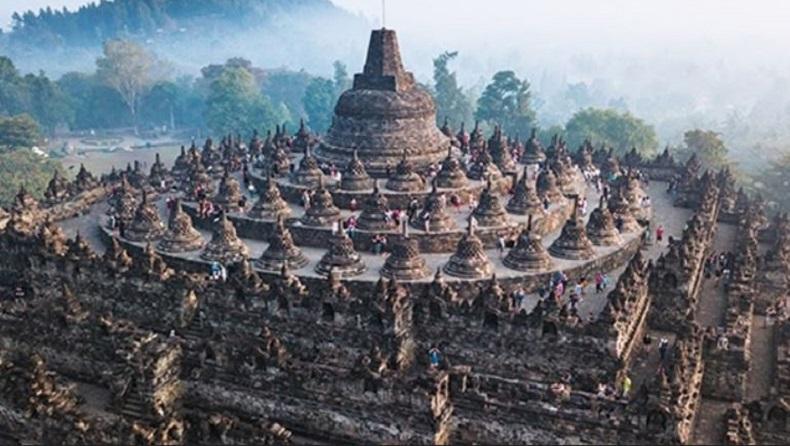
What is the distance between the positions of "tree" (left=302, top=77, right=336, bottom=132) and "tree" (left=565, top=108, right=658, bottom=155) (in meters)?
37.3

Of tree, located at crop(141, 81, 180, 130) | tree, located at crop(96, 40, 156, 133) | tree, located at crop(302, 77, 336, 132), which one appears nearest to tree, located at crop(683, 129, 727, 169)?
tree, located at crop(302, 77, 336, 132)

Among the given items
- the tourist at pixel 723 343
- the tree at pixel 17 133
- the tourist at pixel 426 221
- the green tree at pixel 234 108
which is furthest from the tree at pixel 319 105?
the tourist at pixel 723 343

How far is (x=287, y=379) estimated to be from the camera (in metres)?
19.3

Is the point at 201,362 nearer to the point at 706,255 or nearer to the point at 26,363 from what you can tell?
the point at 26,363

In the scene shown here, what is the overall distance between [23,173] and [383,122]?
109 feet

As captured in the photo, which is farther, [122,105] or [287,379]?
[122,105]

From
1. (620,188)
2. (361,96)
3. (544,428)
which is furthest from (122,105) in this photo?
(544,428)

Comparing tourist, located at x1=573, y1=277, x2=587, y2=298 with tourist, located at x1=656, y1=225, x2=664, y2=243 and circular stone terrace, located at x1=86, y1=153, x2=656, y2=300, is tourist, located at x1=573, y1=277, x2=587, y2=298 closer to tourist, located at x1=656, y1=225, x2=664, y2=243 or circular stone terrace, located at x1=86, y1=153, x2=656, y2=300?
circular stone terrace, located at x1=86, y1=153, x2=656, y2=300

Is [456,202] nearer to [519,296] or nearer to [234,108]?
[519,296]

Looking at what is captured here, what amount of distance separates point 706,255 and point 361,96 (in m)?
16.1

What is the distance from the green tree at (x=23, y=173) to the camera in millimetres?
54406

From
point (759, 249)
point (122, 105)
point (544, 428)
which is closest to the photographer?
point (544, 428)

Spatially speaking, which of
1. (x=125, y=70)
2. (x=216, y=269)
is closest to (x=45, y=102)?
(x=125, y=70)

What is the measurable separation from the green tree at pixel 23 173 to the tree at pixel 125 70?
38.7 m
